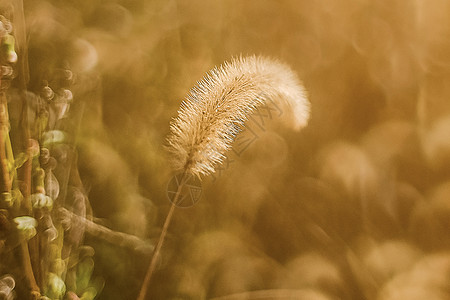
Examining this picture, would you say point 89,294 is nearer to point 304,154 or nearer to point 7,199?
point 7,199

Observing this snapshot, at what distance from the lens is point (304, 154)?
26.5 inches

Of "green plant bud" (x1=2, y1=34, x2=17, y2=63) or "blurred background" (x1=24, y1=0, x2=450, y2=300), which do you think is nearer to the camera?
"green plant bud" (x1=2, y1=34, x2=17, y2=63)

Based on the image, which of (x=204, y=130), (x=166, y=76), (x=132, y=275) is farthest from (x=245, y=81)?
(x=132, y=275)

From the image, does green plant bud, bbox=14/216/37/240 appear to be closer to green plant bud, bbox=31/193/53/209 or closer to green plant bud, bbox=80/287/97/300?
green plant bud, bbox=31/193/53/209

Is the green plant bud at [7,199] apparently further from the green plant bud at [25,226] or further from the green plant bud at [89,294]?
the green plant bud at [89,294]

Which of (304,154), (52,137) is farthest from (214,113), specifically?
(304,154)

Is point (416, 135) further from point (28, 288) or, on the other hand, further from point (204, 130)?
point (28, 288)

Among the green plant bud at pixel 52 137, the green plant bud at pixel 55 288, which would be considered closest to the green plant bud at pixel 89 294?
the green plant bud at pixel 55 288

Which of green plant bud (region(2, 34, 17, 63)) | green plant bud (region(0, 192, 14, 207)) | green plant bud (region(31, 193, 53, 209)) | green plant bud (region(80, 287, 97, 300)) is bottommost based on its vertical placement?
green plant bud (region(80, 287, 97, 300))

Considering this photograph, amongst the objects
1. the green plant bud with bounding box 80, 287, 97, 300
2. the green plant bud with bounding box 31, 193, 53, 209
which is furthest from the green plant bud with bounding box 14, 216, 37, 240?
the green plant bud with bounding box 80, 287, 97, 300

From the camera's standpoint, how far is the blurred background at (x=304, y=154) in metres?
0.62

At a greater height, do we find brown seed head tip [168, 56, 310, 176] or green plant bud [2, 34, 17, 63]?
brown seed head tip [168, 56, 310, 176]

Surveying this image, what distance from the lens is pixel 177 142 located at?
41cm

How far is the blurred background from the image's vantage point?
2.04ft
